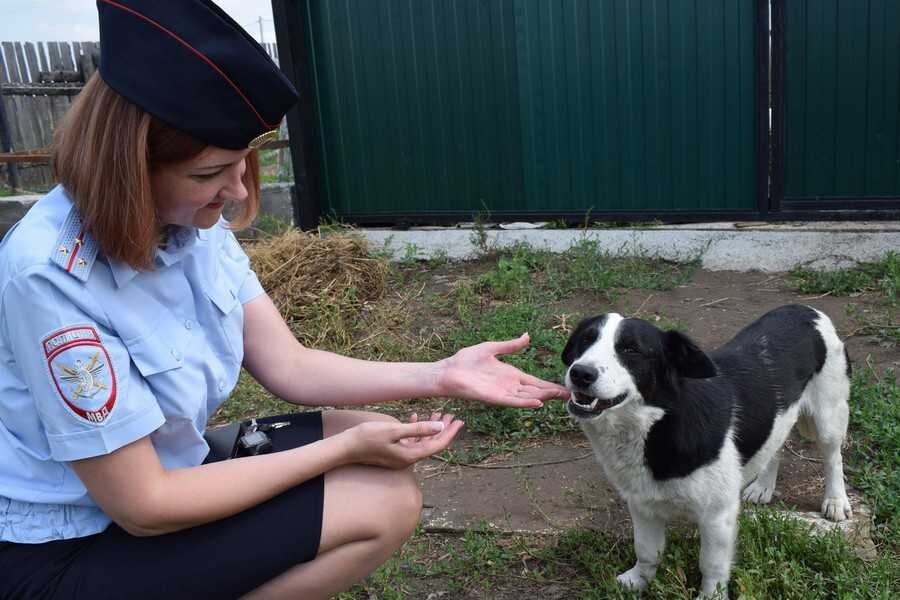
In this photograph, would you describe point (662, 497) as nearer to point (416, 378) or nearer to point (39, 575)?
point (416, 378)

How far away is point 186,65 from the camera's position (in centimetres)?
163

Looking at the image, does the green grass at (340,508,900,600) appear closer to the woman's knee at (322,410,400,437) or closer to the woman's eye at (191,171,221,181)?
the woman's knee at (322,410,400,437)

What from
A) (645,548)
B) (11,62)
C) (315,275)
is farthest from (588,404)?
(11,62)

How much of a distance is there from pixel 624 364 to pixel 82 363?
4.67 feet

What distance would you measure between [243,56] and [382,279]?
3.78 metres

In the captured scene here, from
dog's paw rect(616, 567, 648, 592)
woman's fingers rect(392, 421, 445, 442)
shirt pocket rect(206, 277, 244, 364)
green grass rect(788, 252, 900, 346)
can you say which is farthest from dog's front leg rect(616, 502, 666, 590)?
green grass rect(788, 252, 900, 346)

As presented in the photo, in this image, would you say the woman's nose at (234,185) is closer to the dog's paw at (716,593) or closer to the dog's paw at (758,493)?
the dog's paw at (716,593)

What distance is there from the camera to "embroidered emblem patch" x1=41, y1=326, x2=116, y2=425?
1586 millimetres

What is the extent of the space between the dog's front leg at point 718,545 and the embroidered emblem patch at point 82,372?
64.9 inches

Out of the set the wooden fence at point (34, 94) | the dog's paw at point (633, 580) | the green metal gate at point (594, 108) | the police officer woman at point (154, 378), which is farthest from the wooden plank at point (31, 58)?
the dog's paw at point (633, 580)

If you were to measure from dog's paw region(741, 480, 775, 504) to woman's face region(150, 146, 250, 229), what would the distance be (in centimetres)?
213

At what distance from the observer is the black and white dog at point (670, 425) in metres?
2.39

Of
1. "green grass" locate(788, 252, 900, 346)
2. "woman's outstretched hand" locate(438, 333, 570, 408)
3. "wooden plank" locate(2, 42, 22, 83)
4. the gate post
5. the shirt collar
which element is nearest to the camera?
the shirt collar

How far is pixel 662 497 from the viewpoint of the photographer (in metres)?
2.45
